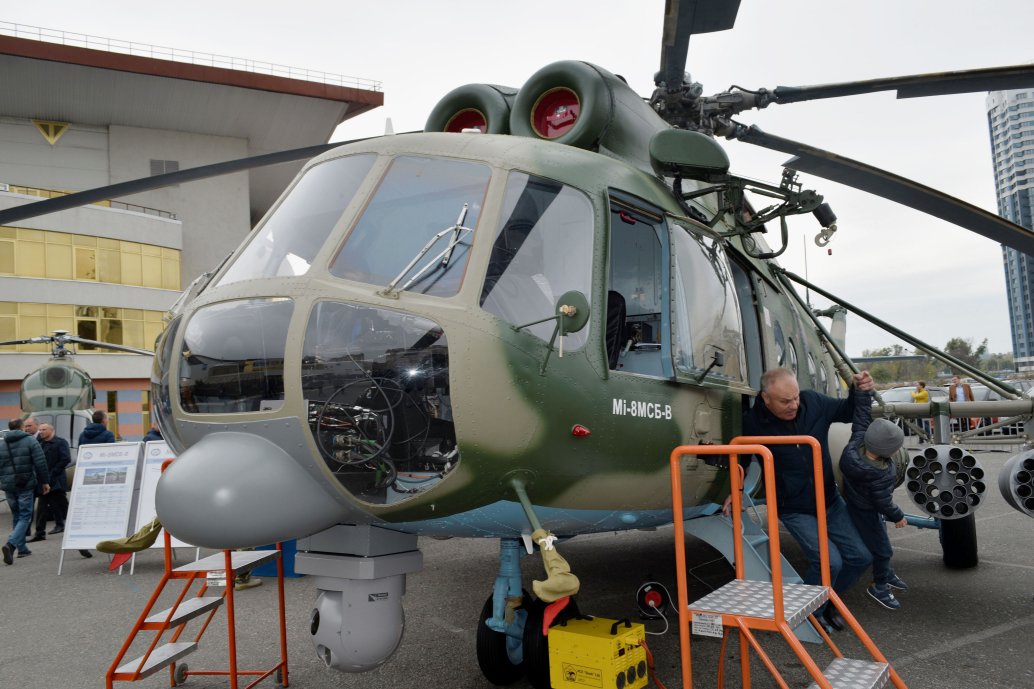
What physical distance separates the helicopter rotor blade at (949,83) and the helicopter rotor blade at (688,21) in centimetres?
103

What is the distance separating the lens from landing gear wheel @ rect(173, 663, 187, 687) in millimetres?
4883

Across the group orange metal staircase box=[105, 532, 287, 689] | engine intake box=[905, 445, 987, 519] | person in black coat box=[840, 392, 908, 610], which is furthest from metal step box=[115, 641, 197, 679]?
engine intake box=[905, 445, 987, 519]

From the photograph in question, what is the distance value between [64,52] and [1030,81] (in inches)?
1369

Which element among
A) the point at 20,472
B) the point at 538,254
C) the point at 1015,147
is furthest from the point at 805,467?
the point at 20,472

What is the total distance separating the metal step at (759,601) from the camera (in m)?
3.07

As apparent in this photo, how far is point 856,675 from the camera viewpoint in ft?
10.6

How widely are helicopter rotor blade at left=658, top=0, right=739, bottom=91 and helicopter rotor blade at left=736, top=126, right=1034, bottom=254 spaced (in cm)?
108

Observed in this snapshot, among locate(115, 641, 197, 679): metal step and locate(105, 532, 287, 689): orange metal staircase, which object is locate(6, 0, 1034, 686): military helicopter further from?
locate(115, 641, 197, 679): metal step

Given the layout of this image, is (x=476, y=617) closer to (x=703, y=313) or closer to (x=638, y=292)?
(x=638, y=292)

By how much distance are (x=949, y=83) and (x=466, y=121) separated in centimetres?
309

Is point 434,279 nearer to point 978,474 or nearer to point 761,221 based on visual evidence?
point 761,221

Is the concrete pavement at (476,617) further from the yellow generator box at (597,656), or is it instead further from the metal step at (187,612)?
the yellow generator box at (597,656)

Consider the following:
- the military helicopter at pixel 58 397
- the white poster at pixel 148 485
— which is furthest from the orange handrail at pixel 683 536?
the military helicopter at pixel 58 397

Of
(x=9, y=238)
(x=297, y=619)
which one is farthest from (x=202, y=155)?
(x=297, y=619)
